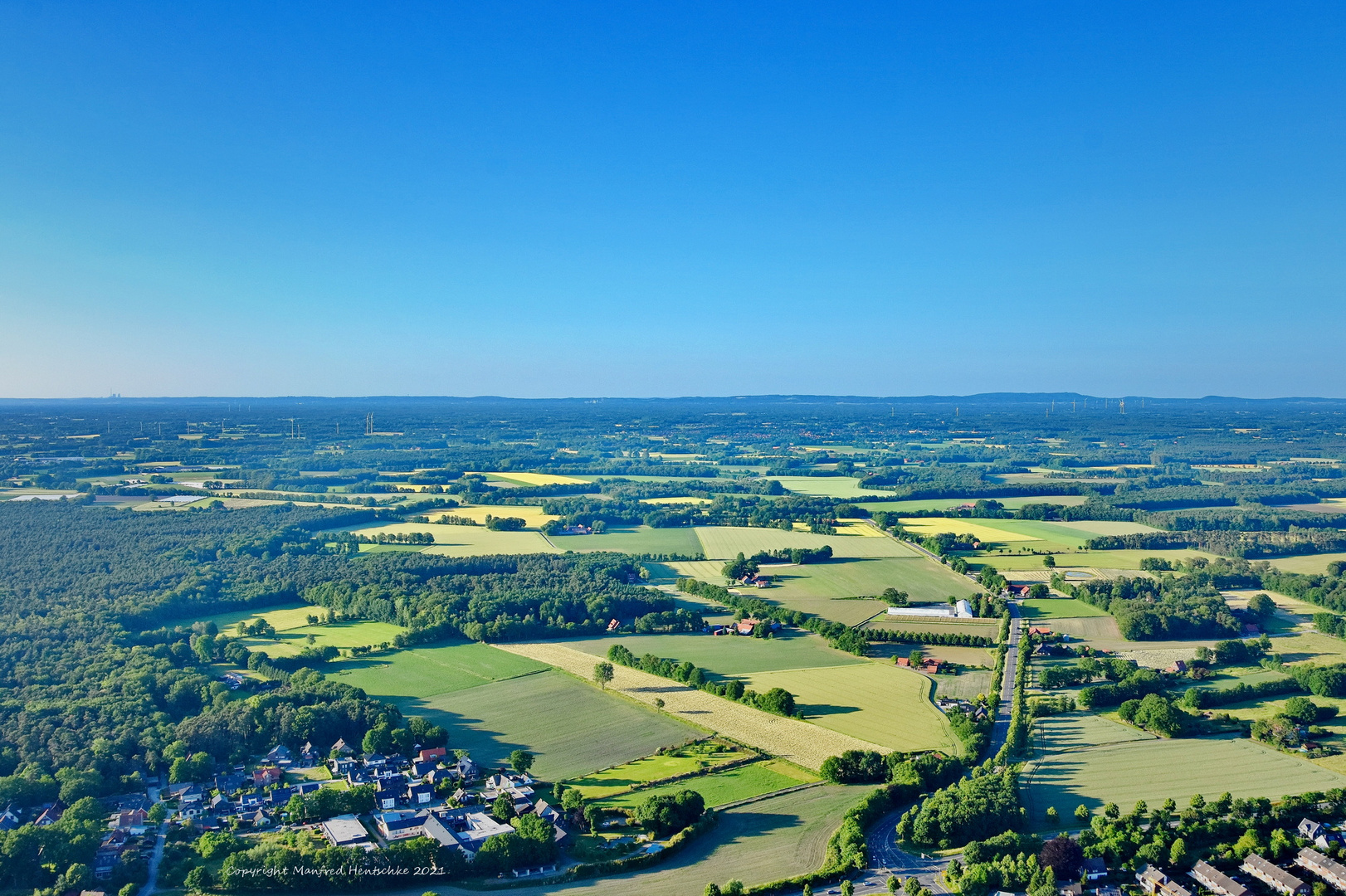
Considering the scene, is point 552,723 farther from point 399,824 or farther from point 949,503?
point 949,503

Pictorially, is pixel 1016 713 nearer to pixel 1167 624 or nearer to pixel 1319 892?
pixel 1319 892

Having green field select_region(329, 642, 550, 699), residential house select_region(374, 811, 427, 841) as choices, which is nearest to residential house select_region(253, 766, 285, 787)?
residential house select_region(374, 811, 427, 841)

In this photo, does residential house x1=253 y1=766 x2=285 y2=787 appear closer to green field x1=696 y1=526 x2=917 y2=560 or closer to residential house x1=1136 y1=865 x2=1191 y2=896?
residential house x1=1136 y1=865 x2=1191 y2=896

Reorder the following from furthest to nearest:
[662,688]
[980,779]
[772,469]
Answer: [772,469]
[662,688]
[980,779]

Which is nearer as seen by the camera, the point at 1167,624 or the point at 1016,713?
the point at 1016,713

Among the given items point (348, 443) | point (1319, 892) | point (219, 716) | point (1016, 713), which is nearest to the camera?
point (1319, 892)

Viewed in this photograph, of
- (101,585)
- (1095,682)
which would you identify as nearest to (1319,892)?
(1095,682)

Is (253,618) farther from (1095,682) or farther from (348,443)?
(348,443)
